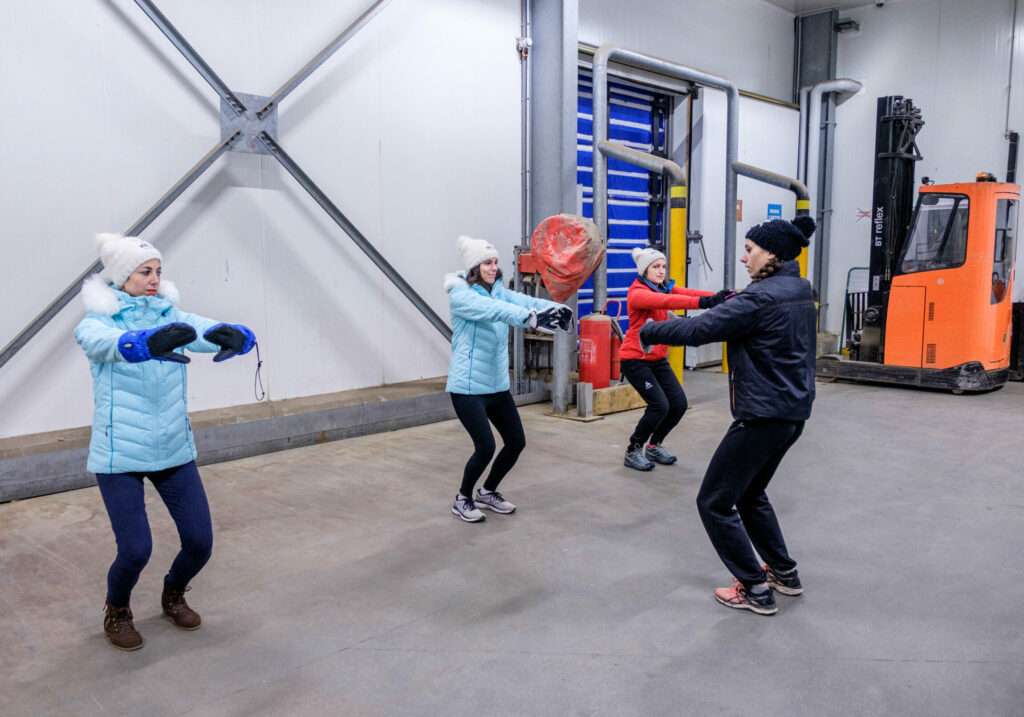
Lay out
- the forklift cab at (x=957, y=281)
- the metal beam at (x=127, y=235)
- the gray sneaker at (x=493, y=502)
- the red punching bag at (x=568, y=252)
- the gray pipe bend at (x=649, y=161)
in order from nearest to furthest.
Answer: the gray sneaker at (x=493, y=502) → the metal beam at (x=127, y=235) → the red punching bag at (x=568, y=252) → the gray pipe bend at (x=649, y=161) → the forklift cab at (x=957, y=281)

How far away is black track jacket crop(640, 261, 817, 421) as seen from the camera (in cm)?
337

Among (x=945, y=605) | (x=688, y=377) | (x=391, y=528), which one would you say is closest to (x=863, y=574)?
(x=945, y=605)

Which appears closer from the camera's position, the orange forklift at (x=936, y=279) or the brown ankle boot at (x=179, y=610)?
the brown ankle boot at (x=179, y=610)

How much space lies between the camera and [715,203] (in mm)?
11742

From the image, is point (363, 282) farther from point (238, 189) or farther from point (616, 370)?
point (616, 370)

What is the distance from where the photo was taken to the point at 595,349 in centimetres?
802

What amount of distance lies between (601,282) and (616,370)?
0.97m

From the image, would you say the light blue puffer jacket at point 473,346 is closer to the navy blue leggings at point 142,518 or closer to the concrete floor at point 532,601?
the concrete floor at point 532,601

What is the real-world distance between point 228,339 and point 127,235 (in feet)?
12.1

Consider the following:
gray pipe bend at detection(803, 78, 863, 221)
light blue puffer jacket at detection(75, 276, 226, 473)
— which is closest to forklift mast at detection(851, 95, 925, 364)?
gray pipe bend at detection(803, 78, 863, 221)

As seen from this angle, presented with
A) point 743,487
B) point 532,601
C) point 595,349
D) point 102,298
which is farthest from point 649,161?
point 102,298

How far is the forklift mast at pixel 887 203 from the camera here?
10.0 m

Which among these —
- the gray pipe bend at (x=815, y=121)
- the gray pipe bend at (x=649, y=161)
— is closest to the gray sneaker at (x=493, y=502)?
the gray pipe bend at (x=649, y=161)

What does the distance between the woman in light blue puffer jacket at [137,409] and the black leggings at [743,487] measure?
2.04 m
